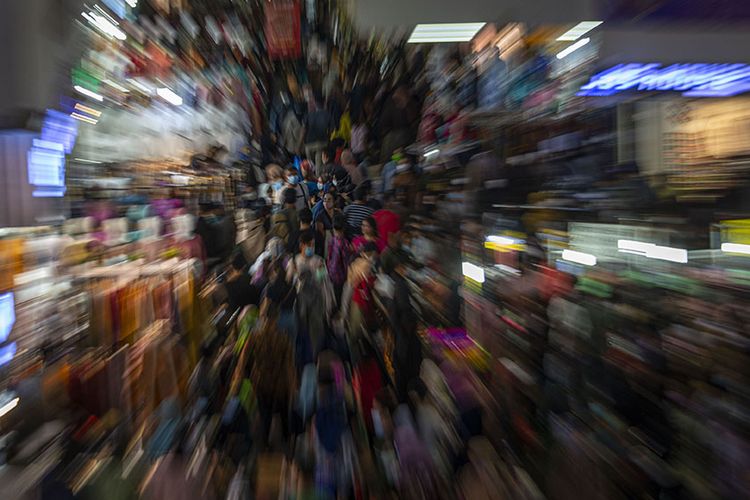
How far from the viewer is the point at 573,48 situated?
3.62ft

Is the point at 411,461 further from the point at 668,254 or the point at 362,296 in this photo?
the point at 668,254

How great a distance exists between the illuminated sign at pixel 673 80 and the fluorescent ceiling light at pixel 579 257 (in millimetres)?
364

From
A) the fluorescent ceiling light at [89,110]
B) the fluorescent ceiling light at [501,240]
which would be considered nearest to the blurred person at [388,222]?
the fluorescent ceiling light at [501,240]

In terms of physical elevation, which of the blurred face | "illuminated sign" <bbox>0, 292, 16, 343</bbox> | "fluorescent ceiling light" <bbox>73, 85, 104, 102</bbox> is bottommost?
"illuminated sign" <bbox>0, 292, 16, 343</bbox>

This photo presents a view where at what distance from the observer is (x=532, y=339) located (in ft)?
3.51

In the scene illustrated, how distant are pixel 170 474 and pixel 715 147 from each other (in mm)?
1472

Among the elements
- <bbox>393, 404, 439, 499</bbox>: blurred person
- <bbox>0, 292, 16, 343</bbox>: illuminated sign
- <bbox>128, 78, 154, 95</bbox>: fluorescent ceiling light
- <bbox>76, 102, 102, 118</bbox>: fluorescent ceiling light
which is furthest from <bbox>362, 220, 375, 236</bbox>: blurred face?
<bbox>0, 292, 16, 343</bbox>: illuminated sign

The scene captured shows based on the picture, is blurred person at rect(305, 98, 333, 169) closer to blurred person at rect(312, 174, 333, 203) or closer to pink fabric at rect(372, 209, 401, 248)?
blurred person at rect(312, 174, 333, 203)

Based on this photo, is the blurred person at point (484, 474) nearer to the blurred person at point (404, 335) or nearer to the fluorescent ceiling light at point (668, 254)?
the blurred person at point (404, 335)

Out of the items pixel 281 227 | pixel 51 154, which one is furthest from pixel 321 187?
pixel 51 154

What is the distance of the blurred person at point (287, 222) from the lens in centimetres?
122

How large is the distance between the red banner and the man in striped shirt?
1.27ft

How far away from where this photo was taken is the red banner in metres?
1.21

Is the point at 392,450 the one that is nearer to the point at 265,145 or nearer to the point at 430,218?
the point at 430,218
